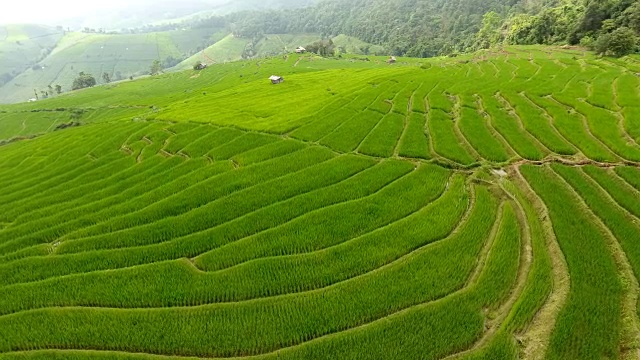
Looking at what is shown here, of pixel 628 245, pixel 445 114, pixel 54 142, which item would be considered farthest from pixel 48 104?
pixel 628 245

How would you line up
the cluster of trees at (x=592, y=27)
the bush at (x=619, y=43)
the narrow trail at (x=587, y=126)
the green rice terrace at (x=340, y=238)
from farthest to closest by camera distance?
the cluster of trees at (x=592, y=27), the bush at (x=619, y=43), the narrow trail at (x=587, y=126), the green rice terrace at (x=340, y=238)

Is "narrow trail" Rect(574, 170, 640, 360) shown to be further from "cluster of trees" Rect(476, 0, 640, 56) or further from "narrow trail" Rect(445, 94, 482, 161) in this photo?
"cluster of trees" Rect(476, 0, 640, 56)

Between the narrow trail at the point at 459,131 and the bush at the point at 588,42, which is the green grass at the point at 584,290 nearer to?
the narrow trail at the point at 459,131

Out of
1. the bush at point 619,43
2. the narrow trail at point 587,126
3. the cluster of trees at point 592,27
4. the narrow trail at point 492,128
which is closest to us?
the narrow trail at point 587,126

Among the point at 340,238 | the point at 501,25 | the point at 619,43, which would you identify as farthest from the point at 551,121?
the point at 501,25

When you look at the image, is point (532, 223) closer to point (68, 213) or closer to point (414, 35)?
point (68, 213)

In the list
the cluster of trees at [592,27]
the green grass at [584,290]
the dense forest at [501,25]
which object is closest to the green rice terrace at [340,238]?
the green grass at [584,290]
